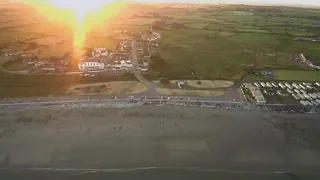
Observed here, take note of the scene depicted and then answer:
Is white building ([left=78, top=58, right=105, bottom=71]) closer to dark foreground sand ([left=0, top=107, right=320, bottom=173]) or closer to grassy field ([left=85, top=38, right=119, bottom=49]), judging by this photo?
grassy field ([left=85, top=38, right=119, bottom=49])

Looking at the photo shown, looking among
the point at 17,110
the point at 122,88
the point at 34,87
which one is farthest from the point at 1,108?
the point at 122,88

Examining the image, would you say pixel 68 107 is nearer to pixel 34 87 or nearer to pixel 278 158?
pixel 34 87

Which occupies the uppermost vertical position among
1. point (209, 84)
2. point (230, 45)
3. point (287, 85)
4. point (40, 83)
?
point (230, 45)

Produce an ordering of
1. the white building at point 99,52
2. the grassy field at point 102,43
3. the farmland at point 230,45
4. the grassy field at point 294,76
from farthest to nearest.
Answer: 1. the grassy field at point 102,43
2. the white building at point 99,52
3. the farmland at point 230,45
4. the grassy field at point 294,76

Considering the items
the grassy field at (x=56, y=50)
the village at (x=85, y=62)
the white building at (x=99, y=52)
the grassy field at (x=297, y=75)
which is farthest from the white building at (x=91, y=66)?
the grassy field at (x=297, y=75)

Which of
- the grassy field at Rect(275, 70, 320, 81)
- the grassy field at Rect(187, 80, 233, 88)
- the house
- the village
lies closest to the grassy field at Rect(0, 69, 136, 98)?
the village

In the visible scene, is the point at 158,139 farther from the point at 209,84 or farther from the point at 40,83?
the point at 40,83

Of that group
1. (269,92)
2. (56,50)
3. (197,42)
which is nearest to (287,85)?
(269,92)

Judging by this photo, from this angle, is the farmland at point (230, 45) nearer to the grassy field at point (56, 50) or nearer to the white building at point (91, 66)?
the white building at point (91, 66)
